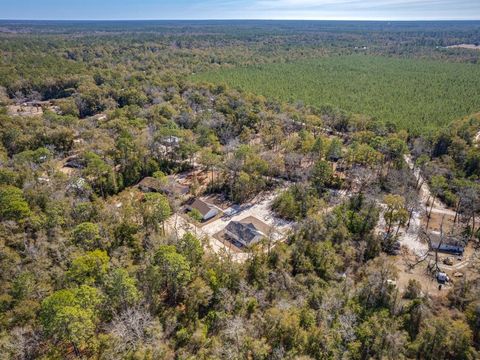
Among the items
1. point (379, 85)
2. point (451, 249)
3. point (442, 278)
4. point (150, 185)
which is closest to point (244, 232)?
point (150, 185)

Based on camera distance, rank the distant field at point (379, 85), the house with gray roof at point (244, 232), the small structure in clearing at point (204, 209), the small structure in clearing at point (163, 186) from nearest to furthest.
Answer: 1. the house with gray roof at point (244, 232)
2. the small structure in clearing at point (204, 209)
3. the small structure in clearing at point (163, 186)
4. the distant field at point (379, 85)

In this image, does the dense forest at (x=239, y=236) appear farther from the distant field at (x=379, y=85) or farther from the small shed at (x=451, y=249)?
the distant field at (x=379, y=85)

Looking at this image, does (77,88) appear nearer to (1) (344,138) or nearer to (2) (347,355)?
(1) (344,138)

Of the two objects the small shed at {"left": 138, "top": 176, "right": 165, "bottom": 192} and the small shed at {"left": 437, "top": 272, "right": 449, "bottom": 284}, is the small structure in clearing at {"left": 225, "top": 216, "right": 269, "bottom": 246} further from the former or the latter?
the small shed at {"left": 437, "top": 272, "right": 449, "bottom": 284}

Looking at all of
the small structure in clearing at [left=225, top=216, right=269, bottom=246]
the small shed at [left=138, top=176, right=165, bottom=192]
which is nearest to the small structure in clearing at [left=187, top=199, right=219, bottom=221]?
the small structure in clearing at [left=225, top=216, right=269, bottom=246]

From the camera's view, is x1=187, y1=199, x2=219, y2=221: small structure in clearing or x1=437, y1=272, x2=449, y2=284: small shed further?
x1=187, y1=199, x2=219, y2=221: small structure in clearing

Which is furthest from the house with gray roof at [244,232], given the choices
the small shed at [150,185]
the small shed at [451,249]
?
the small shed at [451,249]

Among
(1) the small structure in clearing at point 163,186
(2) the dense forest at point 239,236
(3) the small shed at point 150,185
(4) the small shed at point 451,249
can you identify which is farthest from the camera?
(3) the small shed at point 150,185
